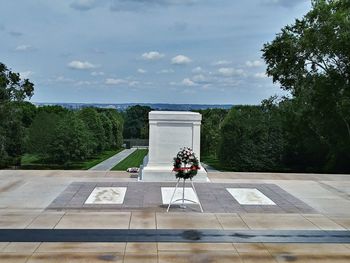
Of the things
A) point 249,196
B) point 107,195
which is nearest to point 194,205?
point 249,196

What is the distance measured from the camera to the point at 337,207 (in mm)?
12805

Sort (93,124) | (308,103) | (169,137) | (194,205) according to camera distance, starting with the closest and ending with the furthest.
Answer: (194,205) < (169,137) < (308,103) < (93,124)

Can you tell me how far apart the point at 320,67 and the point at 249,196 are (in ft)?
66.1

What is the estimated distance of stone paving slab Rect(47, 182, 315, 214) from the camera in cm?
1212

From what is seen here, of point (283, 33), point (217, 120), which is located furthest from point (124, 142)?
point (283, 33)

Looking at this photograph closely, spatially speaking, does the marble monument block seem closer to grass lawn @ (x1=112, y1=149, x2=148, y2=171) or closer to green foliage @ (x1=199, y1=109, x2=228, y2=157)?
Result: grass lawn @ (x1=112, y1=149, x2=148, y2=171)

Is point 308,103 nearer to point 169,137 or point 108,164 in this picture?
point 169,137

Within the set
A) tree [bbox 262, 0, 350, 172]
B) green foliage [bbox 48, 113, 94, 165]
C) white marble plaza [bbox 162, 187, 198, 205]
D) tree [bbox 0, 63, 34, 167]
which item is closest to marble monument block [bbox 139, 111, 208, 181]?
white marble plaza [bbox 162, 187, 198, 205]

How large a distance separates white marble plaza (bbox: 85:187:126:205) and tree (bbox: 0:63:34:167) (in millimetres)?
27304

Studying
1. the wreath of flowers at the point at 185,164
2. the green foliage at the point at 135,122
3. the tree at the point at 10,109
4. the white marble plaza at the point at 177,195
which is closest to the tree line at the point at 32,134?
the tree at the point at 10,109

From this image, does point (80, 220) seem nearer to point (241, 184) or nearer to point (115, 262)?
point (115, 262)

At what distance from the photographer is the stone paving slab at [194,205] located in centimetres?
1212

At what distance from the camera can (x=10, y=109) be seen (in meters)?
39.8

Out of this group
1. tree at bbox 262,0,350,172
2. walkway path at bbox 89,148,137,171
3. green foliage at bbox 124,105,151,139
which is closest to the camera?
tree at bbox 262,0,350,172
